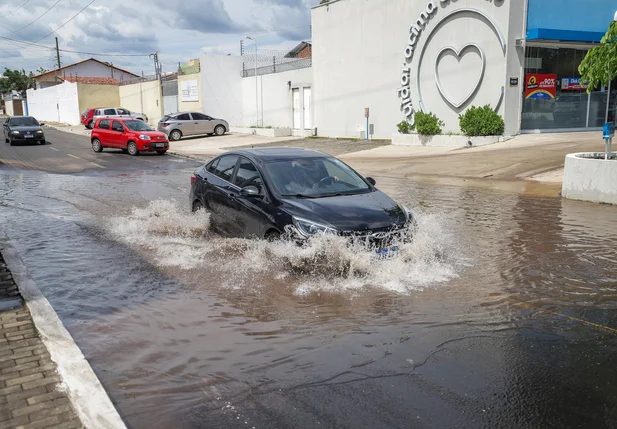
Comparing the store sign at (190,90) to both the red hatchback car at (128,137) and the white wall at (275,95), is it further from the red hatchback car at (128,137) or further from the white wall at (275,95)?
the red hatchback car at (128,137)

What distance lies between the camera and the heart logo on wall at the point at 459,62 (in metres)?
21.9

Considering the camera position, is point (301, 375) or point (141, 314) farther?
point (141, 314)

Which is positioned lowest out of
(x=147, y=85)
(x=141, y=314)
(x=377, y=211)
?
(x=141, y=314)

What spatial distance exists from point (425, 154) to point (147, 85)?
37107mm

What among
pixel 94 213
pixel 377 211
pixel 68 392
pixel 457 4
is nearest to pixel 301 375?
pixel 68 392

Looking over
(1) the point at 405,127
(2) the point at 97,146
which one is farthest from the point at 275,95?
(1) the point at 405,127

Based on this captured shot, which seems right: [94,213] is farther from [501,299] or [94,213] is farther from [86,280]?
[501,299]

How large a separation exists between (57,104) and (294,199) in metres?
72.3

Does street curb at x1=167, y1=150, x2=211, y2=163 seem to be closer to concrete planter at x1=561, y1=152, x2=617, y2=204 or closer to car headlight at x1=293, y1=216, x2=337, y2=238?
concrete planter at x1=561, y1=152, x2=617, y2=204

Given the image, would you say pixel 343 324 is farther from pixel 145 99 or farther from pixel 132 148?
pixel 145 99

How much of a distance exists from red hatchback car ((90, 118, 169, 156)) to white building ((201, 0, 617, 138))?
31.8 feet

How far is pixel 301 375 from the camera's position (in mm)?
4465

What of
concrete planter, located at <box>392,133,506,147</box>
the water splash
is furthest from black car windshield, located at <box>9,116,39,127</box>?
the water splash

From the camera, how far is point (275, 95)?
3672cm
